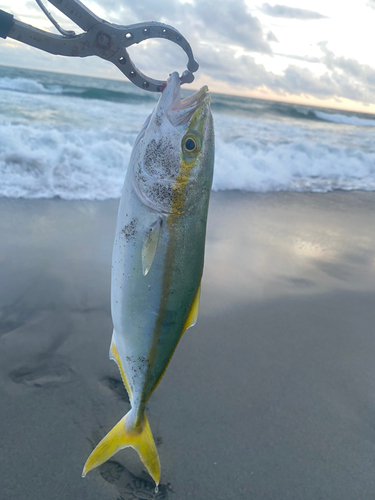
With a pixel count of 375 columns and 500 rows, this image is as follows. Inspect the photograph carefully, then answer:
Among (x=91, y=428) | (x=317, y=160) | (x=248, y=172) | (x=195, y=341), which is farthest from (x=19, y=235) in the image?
(x=317, y=160)

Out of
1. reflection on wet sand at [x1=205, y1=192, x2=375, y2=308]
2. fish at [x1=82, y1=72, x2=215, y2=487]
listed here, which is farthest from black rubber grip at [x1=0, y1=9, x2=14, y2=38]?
reflection on wet sand at [x1=205, y1=192, x2=375, y2=308]

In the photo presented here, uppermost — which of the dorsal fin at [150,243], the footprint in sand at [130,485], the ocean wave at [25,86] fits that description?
the ocean wave at [25,86]

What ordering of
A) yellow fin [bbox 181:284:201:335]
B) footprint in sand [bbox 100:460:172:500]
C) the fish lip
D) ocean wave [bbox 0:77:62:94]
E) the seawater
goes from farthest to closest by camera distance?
1. ocean wave [bbox 0:77:62:94]
2. the seawater
3. footprint in sand [bbox 100:460:172:500]
4. yellow fin [bbox 181:284:201:335]
5. the fish lip

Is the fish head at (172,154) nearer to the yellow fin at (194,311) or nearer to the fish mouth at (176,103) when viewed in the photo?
the fish mouth at (176,103)

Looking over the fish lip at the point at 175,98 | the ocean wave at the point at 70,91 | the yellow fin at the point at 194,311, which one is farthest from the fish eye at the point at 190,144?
the ocean wave at the point at 70,91

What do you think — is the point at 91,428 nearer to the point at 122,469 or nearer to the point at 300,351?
the point at 122,469

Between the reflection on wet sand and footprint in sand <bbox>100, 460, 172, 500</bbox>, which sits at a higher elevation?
the reflection on wet sand

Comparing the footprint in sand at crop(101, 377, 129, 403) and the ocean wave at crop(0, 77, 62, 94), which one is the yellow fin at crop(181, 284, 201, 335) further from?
the ocean wave at crop(0, 77, 62, 94)
